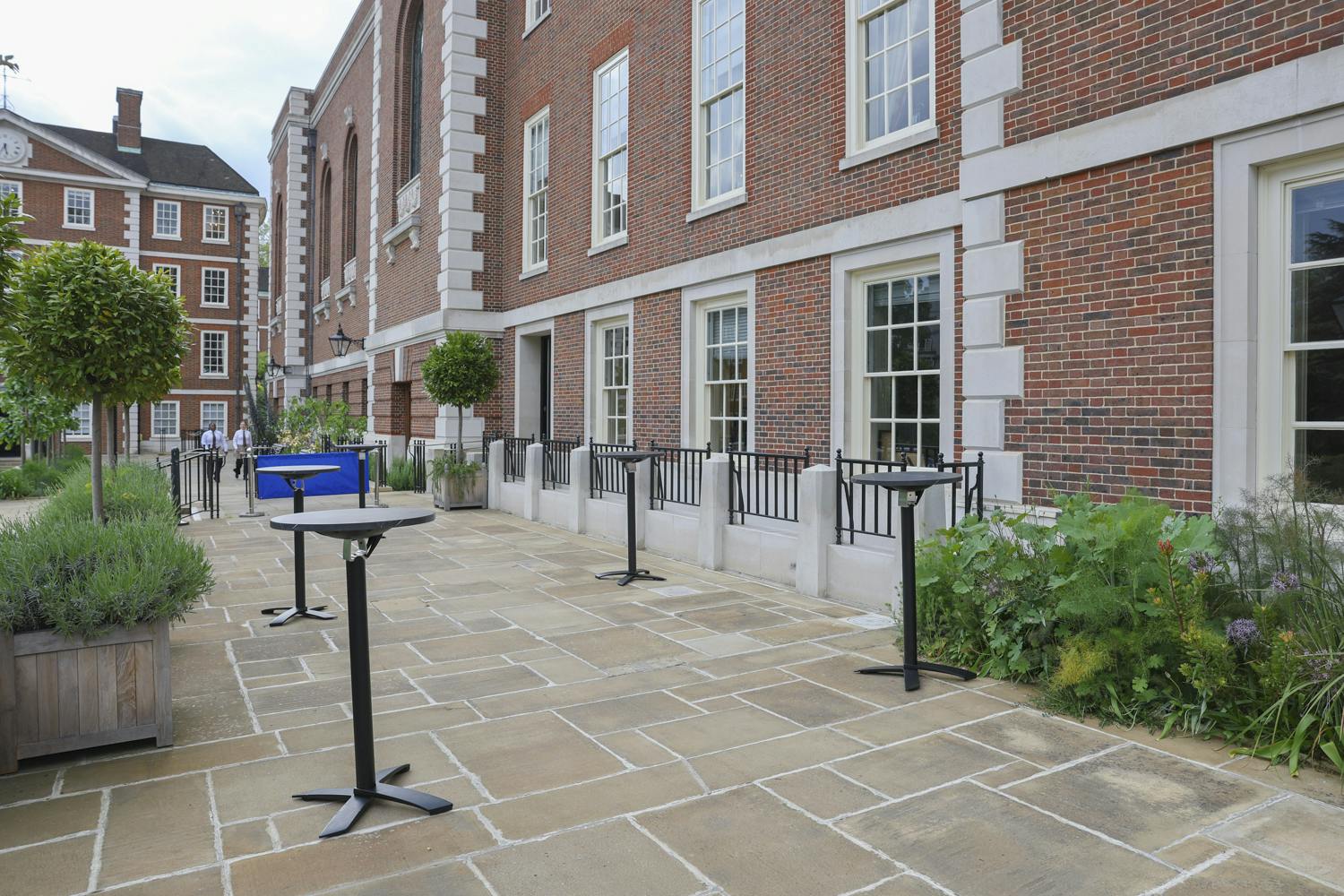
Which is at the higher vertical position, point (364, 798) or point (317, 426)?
Result: point (317, 426)

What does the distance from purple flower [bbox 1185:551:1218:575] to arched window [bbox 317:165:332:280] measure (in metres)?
27.9

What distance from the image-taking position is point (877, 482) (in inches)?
186

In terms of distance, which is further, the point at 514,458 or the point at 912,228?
the point at 514,458

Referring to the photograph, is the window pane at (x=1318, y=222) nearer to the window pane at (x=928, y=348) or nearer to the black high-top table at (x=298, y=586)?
the window pane at (x=928, y=348)

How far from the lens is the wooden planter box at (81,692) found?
12.3ft

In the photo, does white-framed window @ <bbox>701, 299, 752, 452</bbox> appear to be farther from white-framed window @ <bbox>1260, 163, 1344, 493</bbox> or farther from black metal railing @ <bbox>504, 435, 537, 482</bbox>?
white-framed window @ <bbox>1260, 163, 1344, 493</bbox>

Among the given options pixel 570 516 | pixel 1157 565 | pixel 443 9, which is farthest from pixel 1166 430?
pixel 443 9

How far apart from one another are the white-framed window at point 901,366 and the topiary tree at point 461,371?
799cm

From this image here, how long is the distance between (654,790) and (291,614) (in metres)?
4.24

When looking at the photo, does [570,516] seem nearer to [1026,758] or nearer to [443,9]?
[1026,758]

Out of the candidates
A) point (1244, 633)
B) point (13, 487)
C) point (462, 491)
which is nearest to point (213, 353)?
point (13, 487)

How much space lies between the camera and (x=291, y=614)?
671 centimetres

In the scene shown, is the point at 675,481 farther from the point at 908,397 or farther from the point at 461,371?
the point at 461,371

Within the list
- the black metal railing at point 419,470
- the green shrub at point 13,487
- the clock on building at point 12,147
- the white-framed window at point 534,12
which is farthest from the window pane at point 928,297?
the clock on building at point 12,147
